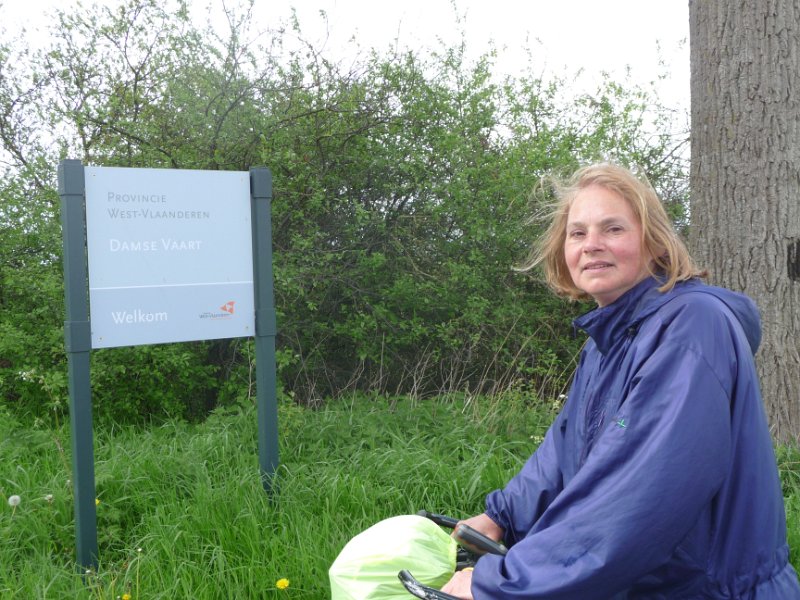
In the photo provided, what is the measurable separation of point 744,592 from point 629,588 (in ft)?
0.74

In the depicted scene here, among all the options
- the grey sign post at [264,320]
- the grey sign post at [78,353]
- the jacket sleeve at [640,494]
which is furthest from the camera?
the grey sign post at [264,320]

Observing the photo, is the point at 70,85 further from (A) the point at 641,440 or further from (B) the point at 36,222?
(A) the point at 641,440

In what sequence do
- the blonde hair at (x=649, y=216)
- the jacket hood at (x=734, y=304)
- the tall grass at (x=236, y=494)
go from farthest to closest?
1. the tall grass at (x=236, y=494)
2. the blonde hair at (x=649, y=216)
3. the jacket hood at (x=734, y=304)

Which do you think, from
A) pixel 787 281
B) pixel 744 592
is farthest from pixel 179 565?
pixel 787 281

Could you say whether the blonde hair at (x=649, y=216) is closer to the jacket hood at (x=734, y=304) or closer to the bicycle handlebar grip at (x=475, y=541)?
the jacket hood at (x=734, y=304)

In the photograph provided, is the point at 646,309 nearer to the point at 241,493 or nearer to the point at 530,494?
the point at 530,494

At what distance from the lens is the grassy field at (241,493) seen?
9.77 feet

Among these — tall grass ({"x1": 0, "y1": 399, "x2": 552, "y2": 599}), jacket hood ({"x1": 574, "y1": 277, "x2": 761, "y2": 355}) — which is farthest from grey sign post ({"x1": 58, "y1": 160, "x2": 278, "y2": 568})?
jacket hood ({"x1": 574, "y1": 277, "x2": 761, "y2": 355})

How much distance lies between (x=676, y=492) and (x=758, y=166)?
3169mm

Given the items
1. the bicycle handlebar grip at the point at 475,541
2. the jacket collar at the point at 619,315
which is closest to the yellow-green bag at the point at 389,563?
the bicycle handlebar grip at the point at 475,541

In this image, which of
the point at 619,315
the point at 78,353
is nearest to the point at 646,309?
the point at 619,315

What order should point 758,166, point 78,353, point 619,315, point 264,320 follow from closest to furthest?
point 619,315 → point 78,353 → point 264,320 → point 758,166

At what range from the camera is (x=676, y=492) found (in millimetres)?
1441

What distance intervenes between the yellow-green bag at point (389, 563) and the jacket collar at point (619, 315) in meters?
0.66
